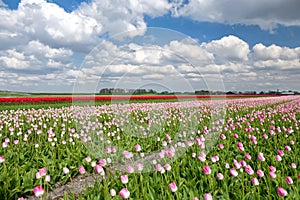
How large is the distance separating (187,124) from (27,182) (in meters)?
5.20

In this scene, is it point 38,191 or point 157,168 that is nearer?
point 38,191

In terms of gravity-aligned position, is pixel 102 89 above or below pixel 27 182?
above

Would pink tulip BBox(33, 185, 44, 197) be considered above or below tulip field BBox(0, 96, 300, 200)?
above

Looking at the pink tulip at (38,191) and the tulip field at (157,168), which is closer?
the pink tulip at (38,191)

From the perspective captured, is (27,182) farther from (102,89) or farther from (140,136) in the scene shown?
(140,136)

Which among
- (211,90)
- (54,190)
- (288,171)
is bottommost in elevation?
(54,190)

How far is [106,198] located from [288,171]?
8.53ft

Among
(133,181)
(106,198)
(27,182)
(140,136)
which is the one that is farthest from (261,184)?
(140,136)

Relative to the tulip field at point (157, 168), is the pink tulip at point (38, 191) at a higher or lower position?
higher

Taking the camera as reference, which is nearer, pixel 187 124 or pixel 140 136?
pixel 140 136

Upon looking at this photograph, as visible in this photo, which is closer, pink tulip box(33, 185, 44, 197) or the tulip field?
pink tulip box(33, 185, 44, 197)

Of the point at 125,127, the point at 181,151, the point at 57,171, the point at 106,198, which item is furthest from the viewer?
the point at 125,127

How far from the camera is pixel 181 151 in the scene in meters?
4.93

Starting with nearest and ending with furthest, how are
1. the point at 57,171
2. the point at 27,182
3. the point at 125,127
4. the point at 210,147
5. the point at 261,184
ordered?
the point at 261,184 < the point at 27,182 < the point at 57,171 < the point at 210,147 < the point at 125,127
